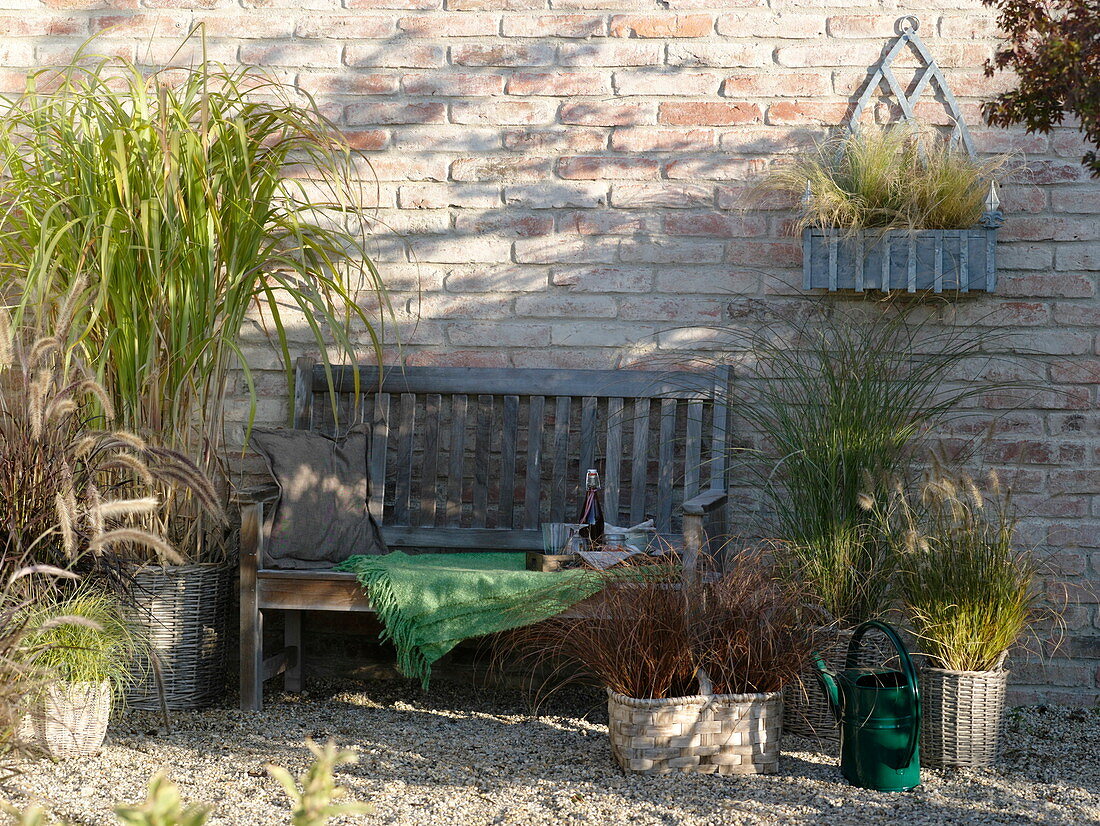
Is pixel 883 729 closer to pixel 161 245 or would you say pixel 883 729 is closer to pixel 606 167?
pixel 606 167

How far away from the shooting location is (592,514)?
2971 mm

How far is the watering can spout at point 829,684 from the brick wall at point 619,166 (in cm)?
109

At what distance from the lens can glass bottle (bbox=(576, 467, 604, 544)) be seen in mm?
2934

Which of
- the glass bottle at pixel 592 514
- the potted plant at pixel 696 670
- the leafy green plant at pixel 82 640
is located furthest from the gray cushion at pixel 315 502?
the potted plant at pixel 696 670

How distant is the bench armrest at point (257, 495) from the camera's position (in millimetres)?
2801

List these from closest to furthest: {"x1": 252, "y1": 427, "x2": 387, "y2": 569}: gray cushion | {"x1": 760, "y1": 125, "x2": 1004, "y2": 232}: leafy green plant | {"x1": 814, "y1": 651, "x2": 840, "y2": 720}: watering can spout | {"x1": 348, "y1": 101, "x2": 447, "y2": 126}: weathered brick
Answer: {"x1": 814, "y1": 651, "x2": 840, "y2": 720}: watering can spout
{"x1": 252, "y1": 427, "x2": 387, "y2": 569}: gray cushion
{"x1": 760, "y1": 125, "x2": 1004, "y2": 232}: leafy green plant
{"x1": 348, "y1": 101, "x2": 447, "y2": 126}: weathered brick

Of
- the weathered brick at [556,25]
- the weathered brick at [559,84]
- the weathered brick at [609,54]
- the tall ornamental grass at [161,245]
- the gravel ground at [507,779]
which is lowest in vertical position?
the gravel ground at [507,779]

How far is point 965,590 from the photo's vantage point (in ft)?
8.05

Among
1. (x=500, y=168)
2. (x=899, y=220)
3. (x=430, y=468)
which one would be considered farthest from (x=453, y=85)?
(x=899, y=220)

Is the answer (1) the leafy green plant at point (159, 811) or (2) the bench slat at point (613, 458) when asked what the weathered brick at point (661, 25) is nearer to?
(2) the bench slat at point (613, 458)

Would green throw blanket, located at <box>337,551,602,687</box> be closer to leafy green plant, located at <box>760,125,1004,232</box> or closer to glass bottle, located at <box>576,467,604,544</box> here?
glass bottle, located at <box>576,467,604,544</box>

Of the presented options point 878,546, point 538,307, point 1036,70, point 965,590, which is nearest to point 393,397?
point 538,307

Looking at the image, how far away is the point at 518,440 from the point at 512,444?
0.13 m

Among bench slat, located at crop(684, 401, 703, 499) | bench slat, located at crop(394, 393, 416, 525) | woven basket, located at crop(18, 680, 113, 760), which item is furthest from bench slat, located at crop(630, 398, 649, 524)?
woven basket, located at crop(18, 680, 113, 760)
